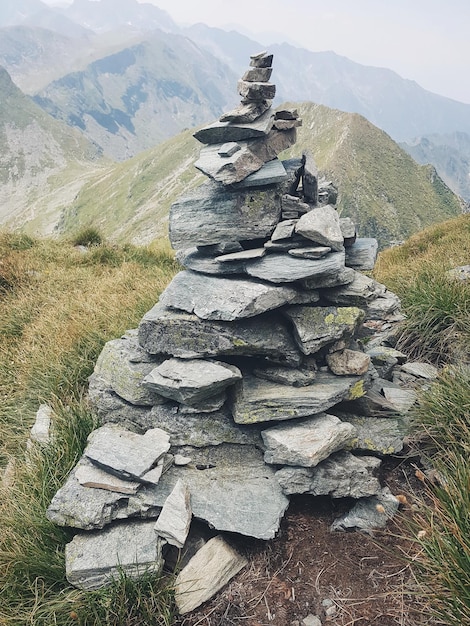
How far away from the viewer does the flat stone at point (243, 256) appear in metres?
7.03

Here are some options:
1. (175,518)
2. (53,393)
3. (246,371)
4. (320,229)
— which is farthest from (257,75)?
(175,518)

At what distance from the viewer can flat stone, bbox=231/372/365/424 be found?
21.6ft

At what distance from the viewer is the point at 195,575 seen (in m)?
5.41

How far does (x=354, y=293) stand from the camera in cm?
717

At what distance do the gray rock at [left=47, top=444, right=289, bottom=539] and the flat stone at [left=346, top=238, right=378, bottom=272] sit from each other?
374 centimetres

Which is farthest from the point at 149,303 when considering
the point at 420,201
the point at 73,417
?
the point at 420,201

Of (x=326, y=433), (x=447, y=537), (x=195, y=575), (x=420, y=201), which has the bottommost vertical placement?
(x=420, y=201)

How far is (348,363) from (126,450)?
11.9 feet

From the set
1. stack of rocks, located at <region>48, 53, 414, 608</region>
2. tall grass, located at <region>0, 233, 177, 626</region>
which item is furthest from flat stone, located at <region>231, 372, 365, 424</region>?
tall grass, located at <region>0, 233, 177, 626</region>

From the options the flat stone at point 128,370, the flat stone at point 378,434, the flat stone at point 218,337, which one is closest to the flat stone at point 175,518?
the flat stone at point 128,370

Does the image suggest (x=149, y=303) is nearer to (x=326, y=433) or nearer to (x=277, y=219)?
(x=277, y=219)

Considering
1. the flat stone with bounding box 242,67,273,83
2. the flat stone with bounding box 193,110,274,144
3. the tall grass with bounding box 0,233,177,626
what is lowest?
the tall grass with bounding box 0,233,177,626

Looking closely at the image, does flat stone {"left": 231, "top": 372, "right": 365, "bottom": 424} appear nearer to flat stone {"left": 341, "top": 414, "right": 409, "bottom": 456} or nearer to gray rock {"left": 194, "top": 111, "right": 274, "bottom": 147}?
flat stone {"left": 341, "top": 414, "right": 409, "bottom": 456}

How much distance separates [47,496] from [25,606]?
1.29 meters
